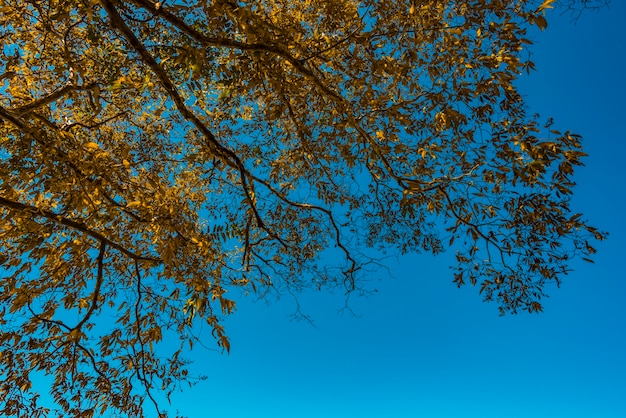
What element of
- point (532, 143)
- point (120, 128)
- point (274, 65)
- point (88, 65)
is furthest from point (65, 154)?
point (532, 143)

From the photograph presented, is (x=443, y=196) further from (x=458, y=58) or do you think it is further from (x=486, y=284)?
(x=458, y=58)

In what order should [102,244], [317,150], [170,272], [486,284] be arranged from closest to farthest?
[170,272] < [486,284] < [102,244] < [317,150]

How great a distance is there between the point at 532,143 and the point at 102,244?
370cm

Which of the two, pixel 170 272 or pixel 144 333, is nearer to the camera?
pixel 170 272

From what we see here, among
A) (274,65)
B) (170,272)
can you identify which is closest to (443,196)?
(274,65)

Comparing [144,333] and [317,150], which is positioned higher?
[317,150]

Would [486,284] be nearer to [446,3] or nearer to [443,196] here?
[443,196]

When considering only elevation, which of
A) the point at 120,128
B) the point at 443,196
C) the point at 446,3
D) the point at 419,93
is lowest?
the point at 443,196

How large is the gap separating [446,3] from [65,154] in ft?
10.2

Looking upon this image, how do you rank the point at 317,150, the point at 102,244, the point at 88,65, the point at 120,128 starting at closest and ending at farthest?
the point at 102,244 < the point at 317,150 < the point at 88,65 < the point at 120,128

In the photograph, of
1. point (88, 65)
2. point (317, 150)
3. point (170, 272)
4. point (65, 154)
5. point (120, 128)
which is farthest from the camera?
point (120, 128)

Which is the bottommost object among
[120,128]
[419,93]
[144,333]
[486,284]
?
[486,284]

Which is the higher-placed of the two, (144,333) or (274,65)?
(274,65)

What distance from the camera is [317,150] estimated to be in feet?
14.8
